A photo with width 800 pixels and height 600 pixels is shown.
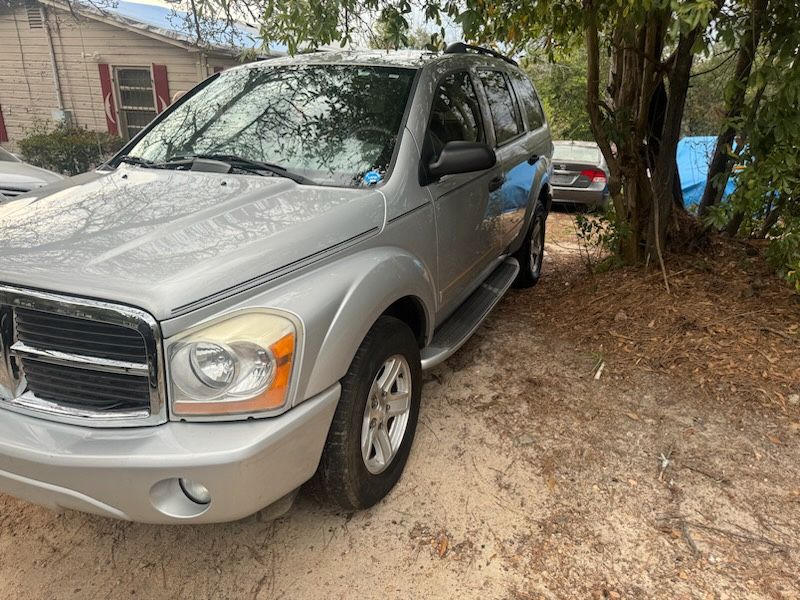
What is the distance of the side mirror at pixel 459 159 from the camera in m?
2.91

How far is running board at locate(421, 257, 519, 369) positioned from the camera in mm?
3168

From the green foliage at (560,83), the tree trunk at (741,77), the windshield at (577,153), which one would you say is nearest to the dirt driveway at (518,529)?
the tree trunk at (741,77)

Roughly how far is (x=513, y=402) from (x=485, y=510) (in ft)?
3.26

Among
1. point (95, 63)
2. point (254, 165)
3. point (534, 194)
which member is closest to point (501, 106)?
point (534, 194)

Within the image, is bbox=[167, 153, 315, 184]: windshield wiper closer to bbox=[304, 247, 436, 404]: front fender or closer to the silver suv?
the silver suv

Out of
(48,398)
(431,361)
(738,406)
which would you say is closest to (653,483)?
(738,406)

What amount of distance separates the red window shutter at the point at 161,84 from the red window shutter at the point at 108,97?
1.07 m

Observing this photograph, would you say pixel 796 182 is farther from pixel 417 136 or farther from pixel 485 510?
pixel 485 510

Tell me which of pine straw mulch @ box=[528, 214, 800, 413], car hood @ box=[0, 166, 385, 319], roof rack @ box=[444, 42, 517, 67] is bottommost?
pine straw mulch @ box=[528, 214, 800, 413]

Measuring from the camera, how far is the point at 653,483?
2865mm

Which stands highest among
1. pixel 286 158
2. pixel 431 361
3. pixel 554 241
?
pixel 286 158

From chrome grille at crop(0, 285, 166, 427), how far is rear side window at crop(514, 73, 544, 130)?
4163 millimetres

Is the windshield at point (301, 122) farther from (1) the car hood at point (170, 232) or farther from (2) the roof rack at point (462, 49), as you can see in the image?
(2) the roof rack at point (462, 49)

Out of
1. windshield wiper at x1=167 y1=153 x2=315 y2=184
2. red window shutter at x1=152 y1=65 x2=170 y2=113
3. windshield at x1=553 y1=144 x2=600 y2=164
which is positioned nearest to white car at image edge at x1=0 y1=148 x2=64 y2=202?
windshield wiper at x1=167 y1=153 x2=315 y2=184
